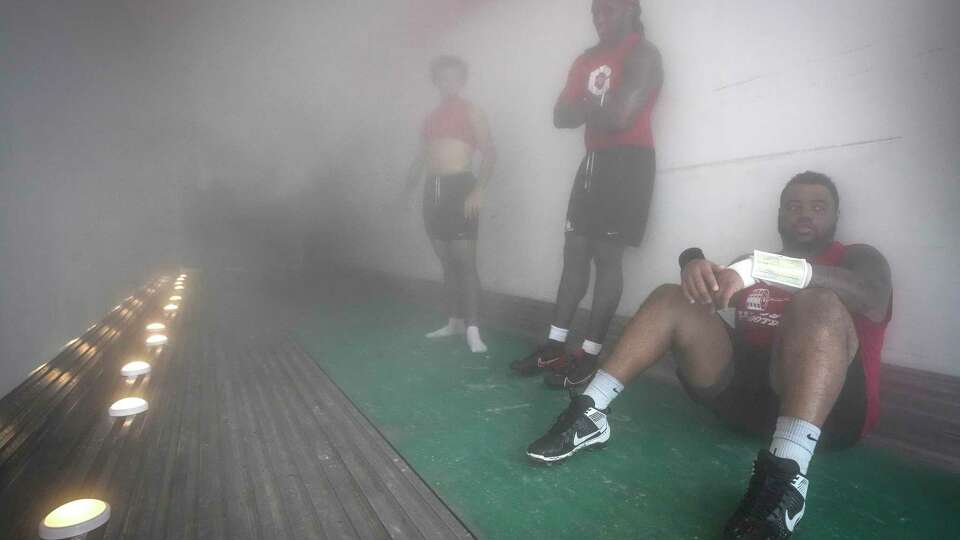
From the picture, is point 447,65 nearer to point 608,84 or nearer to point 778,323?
point 608,84

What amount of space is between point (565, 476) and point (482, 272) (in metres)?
2.14

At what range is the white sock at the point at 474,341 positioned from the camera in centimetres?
220

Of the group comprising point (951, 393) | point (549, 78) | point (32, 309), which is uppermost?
point (549, 78)

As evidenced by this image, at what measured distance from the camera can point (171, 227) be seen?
6.18m

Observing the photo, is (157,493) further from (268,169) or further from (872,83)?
(268,169)

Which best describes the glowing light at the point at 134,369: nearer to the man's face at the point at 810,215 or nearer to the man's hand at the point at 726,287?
the man's hand at the point at 726,287

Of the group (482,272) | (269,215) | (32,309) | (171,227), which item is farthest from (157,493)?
(171,227)

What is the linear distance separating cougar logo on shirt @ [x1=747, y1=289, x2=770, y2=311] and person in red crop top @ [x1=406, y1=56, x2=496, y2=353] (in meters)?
1.32

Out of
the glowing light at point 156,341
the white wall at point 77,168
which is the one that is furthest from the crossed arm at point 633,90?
the white wall at point 77,168

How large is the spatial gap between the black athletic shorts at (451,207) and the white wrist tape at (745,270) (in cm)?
149

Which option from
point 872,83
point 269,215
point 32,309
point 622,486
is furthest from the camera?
point 269,215

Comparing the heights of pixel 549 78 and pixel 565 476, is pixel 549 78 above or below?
above

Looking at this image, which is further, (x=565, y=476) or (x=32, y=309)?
(x=32, y=309)

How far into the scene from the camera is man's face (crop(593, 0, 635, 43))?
1668 mm
